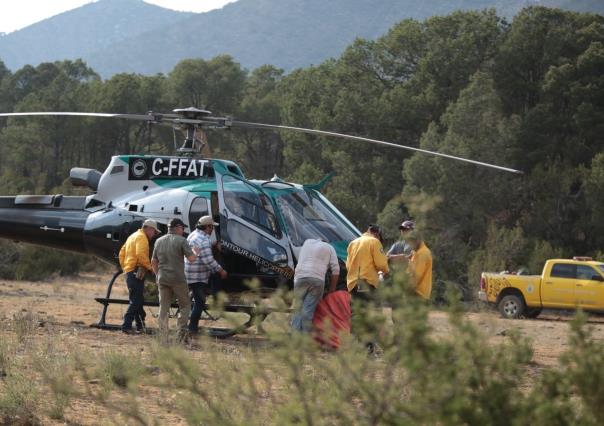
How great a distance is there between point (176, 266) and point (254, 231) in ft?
4.10

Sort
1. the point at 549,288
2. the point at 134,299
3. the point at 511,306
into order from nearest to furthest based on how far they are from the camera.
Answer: the point at 134,299 < the point at 549,288 < the point at 511,306

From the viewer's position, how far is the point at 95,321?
16.9m

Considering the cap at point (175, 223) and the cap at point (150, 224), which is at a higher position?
the cap at point (175, 223)

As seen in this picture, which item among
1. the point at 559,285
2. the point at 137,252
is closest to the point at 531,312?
the point at 559,285

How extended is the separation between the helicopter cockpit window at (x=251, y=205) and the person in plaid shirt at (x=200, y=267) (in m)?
0.40

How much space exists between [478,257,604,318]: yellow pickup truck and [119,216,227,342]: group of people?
1254 centimetres

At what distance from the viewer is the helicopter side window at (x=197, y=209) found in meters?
13.8

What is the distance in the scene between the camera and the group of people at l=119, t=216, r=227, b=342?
41.9ft

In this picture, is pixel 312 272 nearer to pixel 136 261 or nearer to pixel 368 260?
pixel 368 260

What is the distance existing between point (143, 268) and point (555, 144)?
2518cm

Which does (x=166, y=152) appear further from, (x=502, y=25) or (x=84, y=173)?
(x=84, y=173)

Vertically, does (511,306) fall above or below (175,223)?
below

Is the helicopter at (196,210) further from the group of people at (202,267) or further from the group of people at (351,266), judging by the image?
the group of people at (351,266)

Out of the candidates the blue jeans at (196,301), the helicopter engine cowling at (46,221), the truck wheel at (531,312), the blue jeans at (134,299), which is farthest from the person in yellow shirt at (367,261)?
the truck wheel at (531,312)
